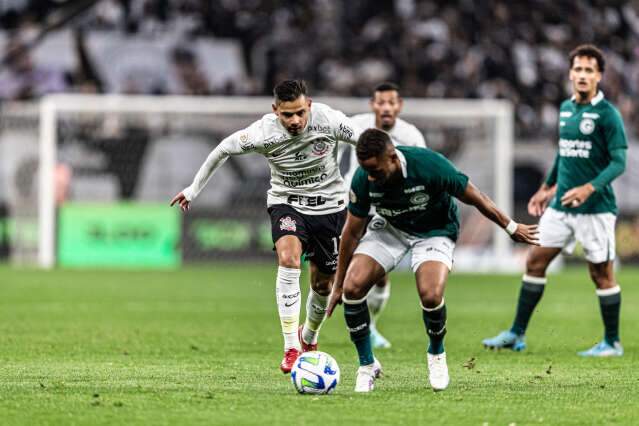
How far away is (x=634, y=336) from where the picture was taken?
38.5 ft

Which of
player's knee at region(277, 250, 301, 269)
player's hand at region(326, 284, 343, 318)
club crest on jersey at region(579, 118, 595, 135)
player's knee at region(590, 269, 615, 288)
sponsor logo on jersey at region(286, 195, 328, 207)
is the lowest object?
player's knee at region(590, 269, 615, 288)

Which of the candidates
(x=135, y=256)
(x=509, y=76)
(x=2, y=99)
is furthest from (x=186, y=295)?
(x=509, y=76)

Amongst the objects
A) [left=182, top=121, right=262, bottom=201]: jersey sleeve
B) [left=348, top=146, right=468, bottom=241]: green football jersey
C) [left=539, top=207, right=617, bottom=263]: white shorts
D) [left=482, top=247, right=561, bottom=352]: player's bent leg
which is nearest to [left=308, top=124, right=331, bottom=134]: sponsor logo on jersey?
[left=182, top=121, right=262, bottom=201]: jersey sleeve

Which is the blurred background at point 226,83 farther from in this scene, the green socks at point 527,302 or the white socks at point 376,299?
the green socks at point 527,302

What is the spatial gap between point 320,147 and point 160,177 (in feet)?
51.4

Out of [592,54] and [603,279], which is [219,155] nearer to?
[592,54]

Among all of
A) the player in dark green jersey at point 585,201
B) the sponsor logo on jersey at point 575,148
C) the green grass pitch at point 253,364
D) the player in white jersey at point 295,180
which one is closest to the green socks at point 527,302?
the player in dark green jersey at point 585,201

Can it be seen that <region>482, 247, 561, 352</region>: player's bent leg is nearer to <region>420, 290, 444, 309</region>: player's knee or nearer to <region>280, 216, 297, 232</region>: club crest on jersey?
<region>280, 216, 297, 232</region>: club crest on jersey

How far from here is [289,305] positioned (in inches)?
333

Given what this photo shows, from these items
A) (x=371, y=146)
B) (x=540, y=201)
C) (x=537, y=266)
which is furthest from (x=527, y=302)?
(x=371, y=146)

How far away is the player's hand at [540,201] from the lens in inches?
407

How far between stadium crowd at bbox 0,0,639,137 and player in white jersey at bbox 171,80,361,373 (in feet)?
57.1

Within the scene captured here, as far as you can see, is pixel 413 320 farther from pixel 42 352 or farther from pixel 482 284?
pixel 482 284

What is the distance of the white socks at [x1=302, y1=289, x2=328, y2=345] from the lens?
8.92m
